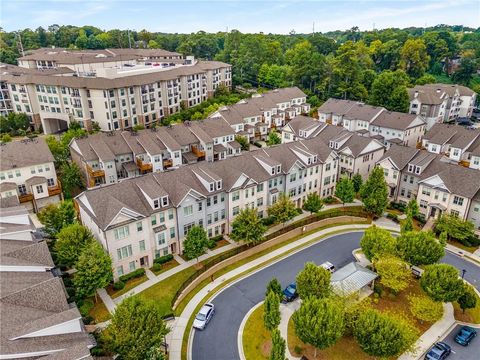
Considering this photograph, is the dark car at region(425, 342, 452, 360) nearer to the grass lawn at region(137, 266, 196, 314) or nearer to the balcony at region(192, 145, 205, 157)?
the grass lawn at region(137, 266, 196, 314)

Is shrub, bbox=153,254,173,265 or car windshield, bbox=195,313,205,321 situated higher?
shrub, bbox=153,254,173,265

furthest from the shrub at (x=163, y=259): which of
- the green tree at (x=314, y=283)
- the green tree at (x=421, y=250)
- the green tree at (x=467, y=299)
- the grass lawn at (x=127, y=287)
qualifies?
the green tree at (x=467, y=299)

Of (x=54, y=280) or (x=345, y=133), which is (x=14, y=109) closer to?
(x=54, y=280)

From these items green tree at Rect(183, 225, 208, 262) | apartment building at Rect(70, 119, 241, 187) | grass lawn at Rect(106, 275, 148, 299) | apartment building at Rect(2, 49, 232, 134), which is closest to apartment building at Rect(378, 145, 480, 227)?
apartment building at Rect(70, 119, 241, 187)

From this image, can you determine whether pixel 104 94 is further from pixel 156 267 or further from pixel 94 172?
pixel 156 267

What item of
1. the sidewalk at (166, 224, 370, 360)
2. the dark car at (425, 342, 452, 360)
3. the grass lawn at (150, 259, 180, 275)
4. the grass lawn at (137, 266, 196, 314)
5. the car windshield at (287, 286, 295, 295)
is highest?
the car windshield at (287, 286, 295, 295)

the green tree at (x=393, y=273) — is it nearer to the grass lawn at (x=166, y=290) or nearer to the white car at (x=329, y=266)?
the white car at (x=329, y=266)
